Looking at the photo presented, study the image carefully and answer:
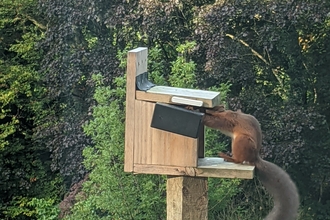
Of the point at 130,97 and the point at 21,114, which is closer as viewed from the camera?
the point at 130,97

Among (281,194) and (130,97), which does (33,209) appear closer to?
(130,97)

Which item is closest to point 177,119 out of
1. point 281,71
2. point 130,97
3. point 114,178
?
point 130,97

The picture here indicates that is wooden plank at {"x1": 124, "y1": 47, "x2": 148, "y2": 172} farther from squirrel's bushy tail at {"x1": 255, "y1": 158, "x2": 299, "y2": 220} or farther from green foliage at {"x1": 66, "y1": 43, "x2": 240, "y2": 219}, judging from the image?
green foliage at {"x1": 66, "y1": 43, "x2": 240, "y2": 219}

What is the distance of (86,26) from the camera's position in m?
5.36

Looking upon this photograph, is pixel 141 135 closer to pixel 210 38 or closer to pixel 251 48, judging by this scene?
pixel 210 38

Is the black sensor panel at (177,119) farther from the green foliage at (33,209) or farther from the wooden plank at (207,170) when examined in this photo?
the green foliage at (33,209)

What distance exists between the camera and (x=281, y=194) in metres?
2.57

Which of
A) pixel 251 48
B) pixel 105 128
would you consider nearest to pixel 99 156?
pixel 105 128

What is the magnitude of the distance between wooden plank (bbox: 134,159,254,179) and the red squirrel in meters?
0.10

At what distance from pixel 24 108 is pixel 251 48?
225 centimetres

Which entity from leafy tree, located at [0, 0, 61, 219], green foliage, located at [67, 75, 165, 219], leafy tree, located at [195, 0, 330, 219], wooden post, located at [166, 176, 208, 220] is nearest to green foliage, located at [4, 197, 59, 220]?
leafy tree, located at [0, 0, 61, 219]

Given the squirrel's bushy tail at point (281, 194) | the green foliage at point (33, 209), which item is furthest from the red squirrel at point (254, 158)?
the green foliage at point (33, 209)

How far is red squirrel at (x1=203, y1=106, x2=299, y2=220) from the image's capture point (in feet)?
8.37

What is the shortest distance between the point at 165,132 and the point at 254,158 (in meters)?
0.41
